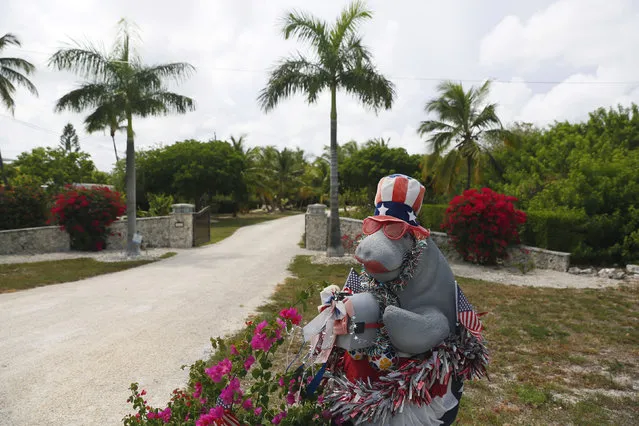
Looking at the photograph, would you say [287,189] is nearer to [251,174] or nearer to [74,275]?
[251,174]

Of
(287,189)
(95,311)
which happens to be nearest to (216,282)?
(95,311)

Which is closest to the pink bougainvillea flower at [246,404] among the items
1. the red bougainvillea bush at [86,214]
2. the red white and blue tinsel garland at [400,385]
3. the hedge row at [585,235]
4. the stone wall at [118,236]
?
the red white and blue tinsel garland at [400,385]

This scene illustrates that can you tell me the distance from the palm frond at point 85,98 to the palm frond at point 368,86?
739 centimetres

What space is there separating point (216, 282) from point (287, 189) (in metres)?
33.2

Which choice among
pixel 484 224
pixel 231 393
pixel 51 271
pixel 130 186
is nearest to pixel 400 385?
pixel 231 393

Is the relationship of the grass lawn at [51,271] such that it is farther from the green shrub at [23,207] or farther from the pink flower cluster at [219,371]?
the pink flower cluster at [219,371]

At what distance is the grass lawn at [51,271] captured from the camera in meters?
9.05

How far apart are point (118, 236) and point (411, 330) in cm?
1549

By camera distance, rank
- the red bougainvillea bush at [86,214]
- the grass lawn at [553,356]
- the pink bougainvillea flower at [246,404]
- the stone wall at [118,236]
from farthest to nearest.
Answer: the red bougainvillea bush at [86,214] < the stone wall at [118,236] < the grass lawn at [553,356] < the pink bougainvillea flower at [246,404]

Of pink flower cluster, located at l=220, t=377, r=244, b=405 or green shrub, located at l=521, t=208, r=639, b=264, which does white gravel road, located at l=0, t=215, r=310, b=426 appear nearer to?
pink flower cluster, located at l=220, t=377, r=244, b=405

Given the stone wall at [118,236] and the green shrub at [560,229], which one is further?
the stone wall at [118,236]

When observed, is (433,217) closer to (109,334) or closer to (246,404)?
(109,334)

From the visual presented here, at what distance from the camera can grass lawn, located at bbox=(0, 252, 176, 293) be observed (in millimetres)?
9055

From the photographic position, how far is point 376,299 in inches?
82.8
